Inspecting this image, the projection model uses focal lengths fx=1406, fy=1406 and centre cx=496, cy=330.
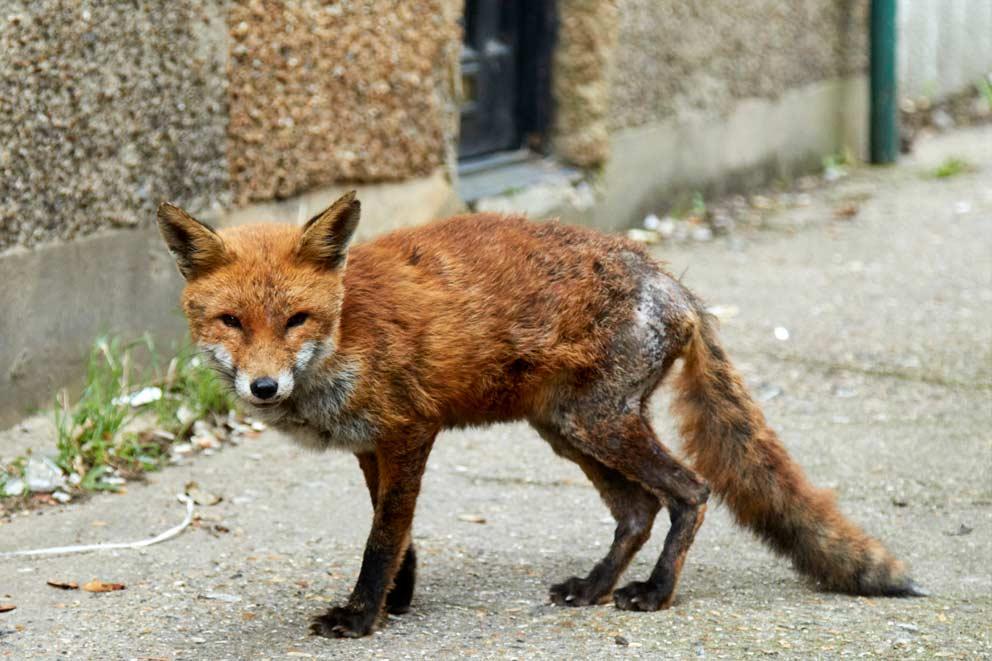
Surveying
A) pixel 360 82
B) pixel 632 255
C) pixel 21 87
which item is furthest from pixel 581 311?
pixel 360 82

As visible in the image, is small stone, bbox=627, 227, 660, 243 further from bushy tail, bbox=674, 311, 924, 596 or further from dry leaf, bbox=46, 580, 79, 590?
dry leaf, bbox=46, 580, 79, 590

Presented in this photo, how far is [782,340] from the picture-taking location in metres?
7.37

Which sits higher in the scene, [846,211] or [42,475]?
[42,475]

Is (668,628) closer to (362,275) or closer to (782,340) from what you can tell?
(362,275)

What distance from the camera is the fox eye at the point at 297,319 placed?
3781 mm

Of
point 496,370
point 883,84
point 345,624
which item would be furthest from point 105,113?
point 883,84

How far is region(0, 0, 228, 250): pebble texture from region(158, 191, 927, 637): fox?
1.72 m

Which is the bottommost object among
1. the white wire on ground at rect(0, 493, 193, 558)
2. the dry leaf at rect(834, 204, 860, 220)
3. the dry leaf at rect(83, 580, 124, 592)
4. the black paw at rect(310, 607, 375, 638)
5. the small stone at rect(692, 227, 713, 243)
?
the dry leaf at rect(834, 204, 860, 220)

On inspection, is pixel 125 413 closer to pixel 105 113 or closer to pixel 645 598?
pixel 105 113

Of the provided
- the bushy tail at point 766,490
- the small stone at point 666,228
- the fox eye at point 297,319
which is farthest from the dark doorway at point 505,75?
the fox eye at point 297,319

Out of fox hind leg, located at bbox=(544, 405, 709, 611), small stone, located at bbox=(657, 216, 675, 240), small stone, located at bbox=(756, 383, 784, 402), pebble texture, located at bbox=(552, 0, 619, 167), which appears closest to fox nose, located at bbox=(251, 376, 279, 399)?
fox hind leg, located at bbox=(544, 405, 709, 611)

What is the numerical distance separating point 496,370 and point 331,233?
65 cm

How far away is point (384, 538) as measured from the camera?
404cm

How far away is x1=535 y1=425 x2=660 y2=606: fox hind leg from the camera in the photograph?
434cm
